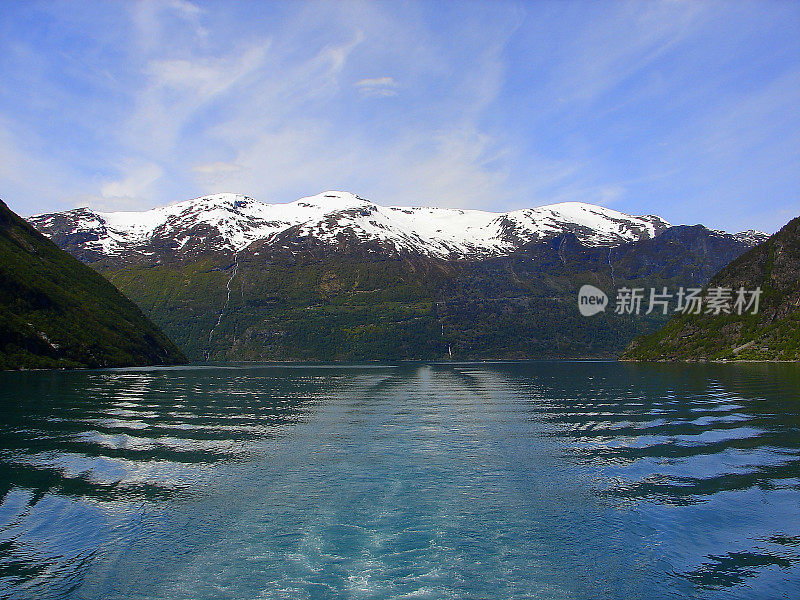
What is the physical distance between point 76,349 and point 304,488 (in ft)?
592

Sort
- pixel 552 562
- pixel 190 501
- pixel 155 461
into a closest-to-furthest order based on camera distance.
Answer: pixel 552 562
pixel 190 501
pixel 155 461

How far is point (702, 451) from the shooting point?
44094mm

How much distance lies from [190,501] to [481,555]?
1766cm

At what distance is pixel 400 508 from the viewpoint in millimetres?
30172

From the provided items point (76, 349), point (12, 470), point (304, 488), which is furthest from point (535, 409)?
point (76, 349)

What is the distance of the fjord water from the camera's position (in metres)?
21.3

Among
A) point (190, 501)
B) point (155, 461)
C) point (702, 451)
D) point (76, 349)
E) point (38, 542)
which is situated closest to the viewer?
point (38, 542)

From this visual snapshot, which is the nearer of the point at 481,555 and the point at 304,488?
the point at 481,555

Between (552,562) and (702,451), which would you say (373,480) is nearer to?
(552,562)

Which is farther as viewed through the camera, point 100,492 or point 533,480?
point 533,480

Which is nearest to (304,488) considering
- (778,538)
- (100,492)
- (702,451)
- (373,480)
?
(373,480)

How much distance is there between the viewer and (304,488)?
34.4m

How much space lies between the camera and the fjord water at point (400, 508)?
838 inches

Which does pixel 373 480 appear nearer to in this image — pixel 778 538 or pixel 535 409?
pixel 778 538
